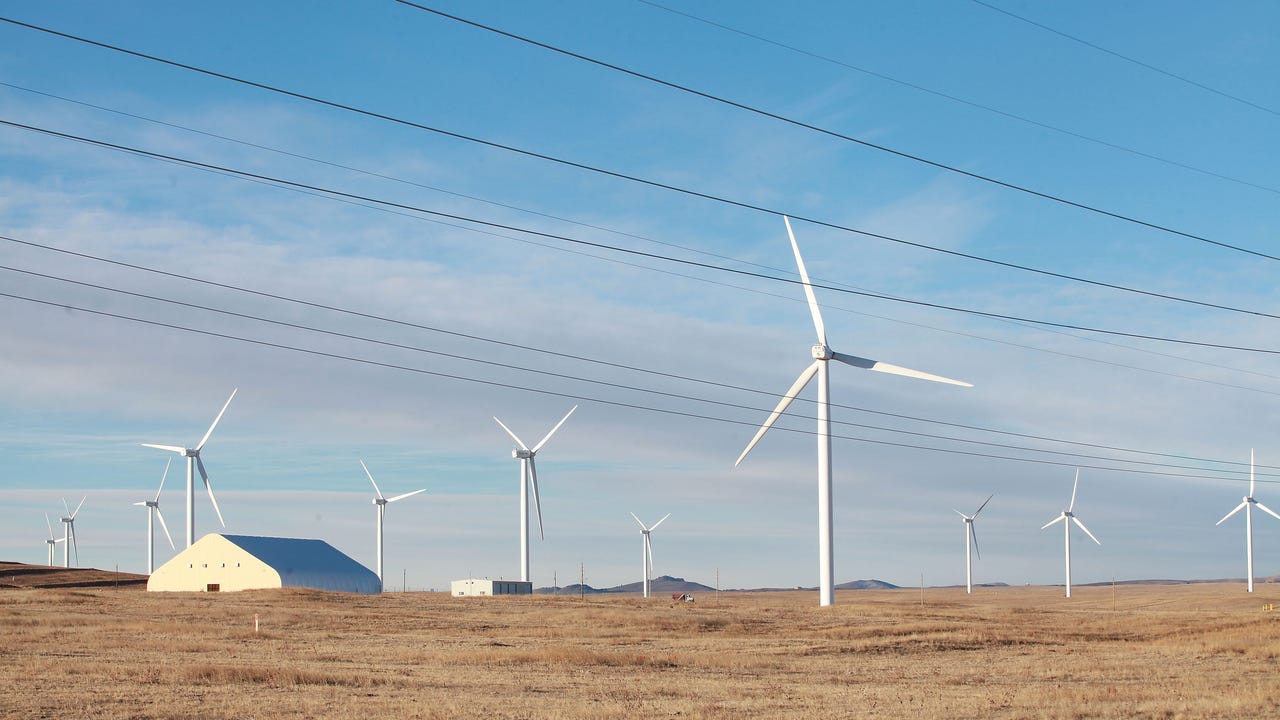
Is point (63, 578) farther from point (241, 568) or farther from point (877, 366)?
point (877, 366)

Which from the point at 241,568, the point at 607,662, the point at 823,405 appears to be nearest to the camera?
the point at 607,662

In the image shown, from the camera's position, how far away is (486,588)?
127m

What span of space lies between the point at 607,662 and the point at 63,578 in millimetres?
116797

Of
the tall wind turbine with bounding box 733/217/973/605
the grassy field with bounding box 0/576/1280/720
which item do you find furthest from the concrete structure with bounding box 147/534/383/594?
the tall wind turbine with bounding box 733/217/973/605

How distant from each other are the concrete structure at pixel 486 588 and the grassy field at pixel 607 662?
35.8 meters

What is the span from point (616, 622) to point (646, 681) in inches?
1411

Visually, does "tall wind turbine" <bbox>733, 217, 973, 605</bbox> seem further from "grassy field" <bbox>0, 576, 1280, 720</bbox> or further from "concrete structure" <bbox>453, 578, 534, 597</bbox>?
"concrete structure" <bbox>453, 578, 534, 597</bbox>

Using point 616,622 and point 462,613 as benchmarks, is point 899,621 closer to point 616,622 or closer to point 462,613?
point 616,622

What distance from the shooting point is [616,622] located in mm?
76688

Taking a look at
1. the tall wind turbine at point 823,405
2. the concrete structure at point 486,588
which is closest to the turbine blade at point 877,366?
the tall wind turbine at point 823,405

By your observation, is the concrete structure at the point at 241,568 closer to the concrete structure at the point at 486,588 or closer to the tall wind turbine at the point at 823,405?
the concrete structure at the point at 486,588

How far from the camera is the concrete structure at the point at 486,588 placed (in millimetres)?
127250

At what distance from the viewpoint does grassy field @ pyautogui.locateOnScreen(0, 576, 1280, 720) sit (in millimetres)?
32125

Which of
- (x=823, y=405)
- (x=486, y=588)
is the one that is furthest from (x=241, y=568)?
(x=823, y=405)
